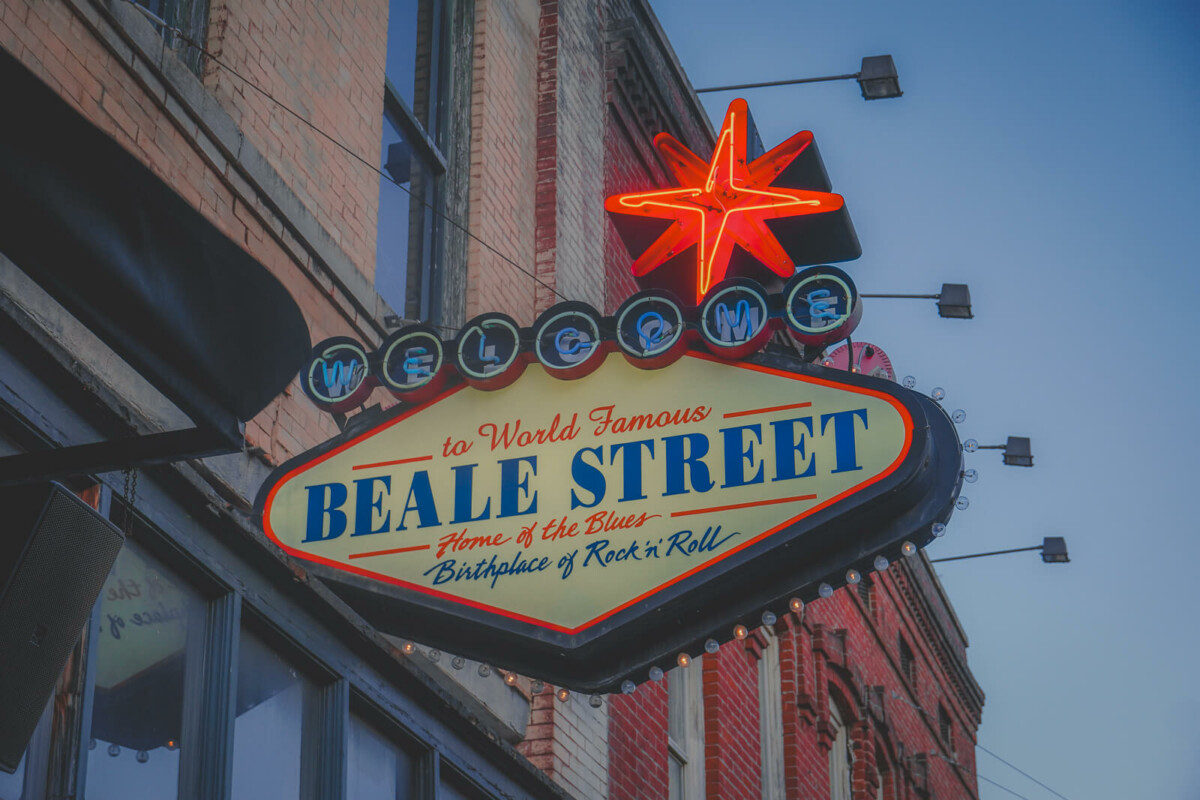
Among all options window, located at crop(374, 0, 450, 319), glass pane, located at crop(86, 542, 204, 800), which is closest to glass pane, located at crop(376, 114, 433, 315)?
window, located at crop(374, 0, 450, 319)

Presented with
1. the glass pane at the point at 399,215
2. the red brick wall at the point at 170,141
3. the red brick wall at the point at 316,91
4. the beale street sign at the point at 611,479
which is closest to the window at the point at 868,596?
the glass pane at the point at 399,215

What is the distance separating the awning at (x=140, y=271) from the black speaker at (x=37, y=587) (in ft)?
0.45

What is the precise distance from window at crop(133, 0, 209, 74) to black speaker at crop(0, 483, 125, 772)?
4248 mm

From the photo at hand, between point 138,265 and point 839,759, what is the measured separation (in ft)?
49.5

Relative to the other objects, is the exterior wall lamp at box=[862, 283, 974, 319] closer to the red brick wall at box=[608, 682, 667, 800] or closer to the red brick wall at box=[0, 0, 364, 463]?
the red brick wall at box=[608, 682, 667, 800]

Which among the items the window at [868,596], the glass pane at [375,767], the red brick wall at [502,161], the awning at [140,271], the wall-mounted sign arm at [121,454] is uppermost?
the red brick wall at [502,161]

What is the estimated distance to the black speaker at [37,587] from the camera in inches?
183

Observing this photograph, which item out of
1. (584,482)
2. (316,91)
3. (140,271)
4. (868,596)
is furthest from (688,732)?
(140,271)

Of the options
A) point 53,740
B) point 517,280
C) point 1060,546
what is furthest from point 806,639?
point 53,740

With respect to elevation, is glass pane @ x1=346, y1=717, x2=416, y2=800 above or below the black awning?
below

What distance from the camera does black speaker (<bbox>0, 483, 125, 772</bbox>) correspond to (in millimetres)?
4645

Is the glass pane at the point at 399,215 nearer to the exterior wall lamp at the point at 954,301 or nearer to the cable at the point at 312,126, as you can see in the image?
the cable at the point at 312,126

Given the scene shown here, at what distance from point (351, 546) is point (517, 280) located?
469cm

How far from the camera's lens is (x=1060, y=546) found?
21.6 metres
